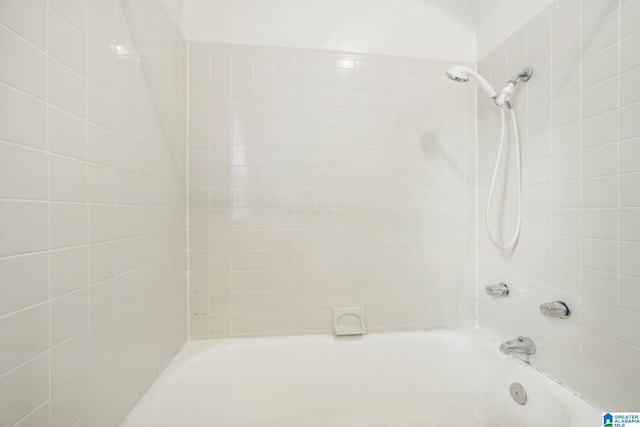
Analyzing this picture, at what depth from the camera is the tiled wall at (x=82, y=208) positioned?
1.49 feet

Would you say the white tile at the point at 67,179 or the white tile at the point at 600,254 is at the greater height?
the white tile at the point at 67,179

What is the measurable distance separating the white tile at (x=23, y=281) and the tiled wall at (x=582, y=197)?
1456 mm

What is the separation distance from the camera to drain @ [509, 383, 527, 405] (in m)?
0.99

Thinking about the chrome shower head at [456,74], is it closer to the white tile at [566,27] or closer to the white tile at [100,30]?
the white tile at [566,27]

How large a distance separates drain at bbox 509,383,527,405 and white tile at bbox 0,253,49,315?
1525 mm

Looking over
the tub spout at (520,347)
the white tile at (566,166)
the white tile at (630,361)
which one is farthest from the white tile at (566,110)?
the tub spout at (520,347)

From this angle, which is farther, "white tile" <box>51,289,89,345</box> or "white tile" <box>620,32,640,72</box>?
"white tile" <box>620,32,640,72</box>

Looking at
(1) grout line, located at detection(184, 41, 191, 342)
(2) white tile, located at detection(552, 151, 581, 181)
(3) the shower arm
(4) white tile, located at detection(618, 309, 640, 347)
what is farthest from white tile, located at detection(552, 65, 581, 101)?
(1) grout line, located at detection(184, 41, 191, 342)

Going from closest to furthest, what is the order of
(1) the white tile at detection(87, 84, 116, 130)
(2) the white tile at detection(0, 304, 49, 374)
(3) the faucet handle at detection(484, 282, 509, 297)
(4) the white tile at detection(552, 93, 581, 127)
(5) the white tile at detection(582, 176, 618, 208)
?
(2) the white tile at detection(0, 304, 49, 374) → (1) the white tile at detection(87, 84, 116, 130) → (5) the white tile at detection(582, 176, 618, 208) → (4) the white tile at detection(552, 93, 581, 127) → (3) the faucet handle at detection(484, 282, 509, 297)

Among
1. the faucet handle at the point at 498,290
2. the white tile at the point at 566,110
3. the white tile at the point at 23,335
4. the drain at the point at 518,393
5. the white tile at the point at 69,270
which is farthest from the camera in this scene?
the faucet handle at the point at 498,290

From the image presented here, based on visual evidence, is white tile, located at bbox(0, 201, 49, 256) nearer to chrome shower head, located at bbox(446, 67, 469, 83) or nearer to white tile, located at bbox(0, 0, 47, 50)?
white tile, located at bbox(0, 0, 47, 50)

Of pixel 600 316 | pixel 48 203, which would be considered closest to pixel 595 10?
pixel 600 316

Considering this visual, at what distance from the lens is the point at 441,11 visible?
1341 mm

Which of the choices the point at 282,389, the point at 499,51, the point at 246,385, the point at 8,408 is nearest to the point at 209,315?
the point at 246,385
